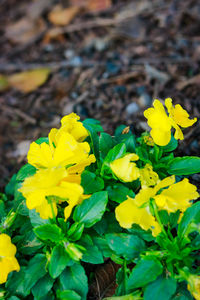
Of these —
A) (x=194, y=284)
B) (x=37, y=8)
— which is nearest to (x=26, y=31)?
(x=37, y=8)

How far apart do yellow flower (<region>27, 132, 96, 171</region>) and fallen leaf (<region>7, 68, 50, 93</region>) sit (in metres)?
2.70

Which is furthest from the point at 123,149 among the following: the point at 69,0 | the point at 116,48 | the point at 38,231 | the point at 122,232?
the point at 69,0

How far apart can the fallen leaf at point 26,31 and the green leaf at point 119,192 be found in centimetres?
359

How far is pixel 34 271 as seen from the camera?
1.87 m

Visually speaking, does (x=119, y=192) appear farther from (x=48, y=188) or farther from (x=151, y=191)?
(x=48, y=188)

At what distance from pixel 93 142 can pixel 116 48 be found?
263cm

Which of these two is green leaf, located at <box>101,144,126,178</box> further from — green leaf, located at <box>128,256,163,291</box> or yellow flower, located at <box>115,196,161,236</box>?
green leaf, located at <box>128,256,163,291</box>

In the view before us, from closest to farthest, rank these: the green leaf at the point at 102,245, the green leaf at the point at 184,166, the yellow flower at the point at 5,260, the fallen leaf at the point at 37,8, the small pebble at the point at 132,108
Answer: the yellow flower at the point at 5,260
the green leaf at the point at 102,245
the green leaf at the point at 184,166
the small pebble at the point at 132,108
the fallen leaf at the point at 37,8

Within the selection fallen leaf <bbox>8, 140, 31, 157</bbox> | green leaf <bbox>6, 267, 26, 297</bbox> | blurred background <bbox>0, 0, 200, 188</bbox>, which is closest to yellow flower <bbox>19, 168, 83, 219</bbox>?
green leaf <bbox>6, 267, 26, 297</bbox>

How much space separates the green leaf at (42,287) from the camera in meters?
1.85

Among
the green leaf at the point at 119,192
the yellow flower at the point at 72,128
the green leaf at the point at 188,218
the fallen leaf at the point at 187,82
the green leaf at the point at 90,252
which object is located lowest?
the fallen leaf at the point at 187,82

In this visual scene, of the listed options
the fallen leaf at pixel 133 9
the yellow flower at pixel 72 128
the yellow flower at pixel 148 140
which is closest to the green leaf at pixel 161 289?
the yellow flower at pixel 148 140

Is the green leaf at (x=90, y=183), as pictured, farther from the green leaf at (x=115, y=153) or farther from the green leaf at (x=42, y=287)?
the green leaf at (x=42, y=287)

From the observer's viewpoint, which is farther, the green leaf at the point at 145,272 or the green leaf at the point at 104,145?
the green leaf at the point at 104,145
